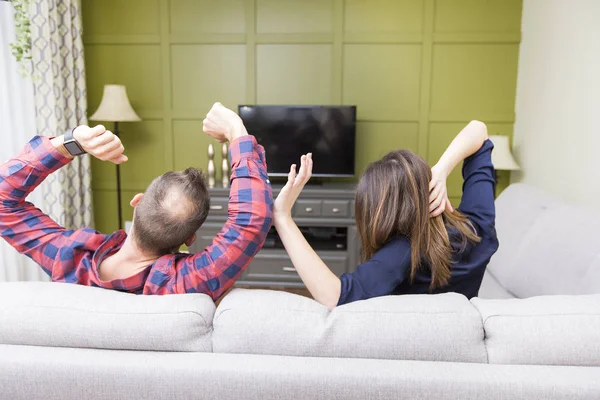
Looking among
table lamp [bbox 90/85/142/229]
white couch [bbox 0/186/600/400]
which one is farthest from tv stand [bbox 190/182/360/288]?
white couch [bbox 0/186/600/400]

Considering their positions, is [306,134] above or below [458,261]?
above

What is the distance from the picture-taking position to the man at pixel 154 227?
1.07 metres

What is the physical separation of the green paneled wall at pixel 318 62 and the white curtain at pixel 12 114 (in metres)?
0.98

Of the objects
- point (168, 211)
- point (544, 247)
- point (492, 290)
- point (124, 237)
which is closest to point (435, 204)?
point (168, 211)

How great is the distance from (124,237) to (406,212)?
0.70 m

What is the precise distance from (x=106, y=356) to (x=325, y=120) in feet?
10.7

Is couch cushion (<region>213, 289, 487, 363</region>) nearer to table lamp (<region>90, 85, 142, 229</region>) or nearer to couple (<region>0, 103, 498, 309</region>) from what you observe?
couple (<region>0, 103, 498, 309</region>)

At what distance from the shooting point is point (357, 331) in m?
0.89

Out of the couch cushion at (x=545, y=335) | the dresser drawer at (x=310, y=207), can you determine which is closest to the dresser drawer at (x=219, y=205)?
the dresser drawer at (x=310, y=207)

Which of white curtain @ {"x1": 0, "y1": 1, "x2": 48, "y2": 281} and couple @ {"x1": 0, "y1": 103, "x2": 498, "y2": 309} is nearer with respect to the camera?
couple @ {"x1": 0, "y1": 103, "x2": 498, "y2": 309}

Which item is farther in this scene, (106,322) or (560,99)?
(560,99)

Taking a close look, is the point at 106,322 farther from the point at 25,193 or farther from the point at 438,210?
the point at 438,210

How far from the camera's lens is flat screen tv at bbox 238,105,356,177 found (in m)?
3.98

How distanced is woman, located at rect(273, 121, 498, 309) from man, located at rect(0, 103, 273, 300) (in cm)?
10
